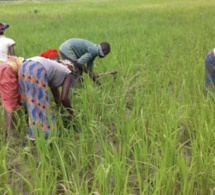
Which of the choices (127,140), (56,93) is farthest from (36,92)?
(127,140)

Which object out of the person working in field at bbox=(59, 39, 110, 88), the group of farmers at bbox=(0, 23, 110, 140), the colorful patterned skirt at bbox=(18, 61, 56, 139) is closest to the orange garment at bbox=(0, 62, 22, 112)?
the group of farmers at bbox=(0, 23, 110, 140)

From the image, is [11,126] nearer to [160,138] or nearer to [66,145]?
[66,145]

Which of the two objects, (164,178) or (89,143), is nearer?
(164,178)

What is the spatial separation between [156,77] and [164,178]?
1748 millimetres

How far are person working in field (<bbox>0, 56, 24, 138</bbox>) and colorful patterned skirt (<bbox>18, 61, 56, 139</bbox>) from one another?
121 millimetres

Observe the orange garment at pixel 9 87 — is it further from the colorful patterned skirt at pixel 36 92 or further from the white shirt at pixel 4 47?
the white shirt at pixel 4 47

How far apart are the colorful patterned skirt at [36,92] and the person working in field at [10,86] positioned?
121 mm

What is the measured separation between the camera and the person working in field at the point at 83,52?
324 centimetres

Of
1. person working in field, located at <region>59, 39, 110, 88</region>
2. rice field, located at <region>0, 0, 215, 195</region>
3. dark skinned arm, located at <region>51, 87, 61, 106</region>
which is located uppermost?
person working in field, located at <region>59, 39, 110, 88</region>

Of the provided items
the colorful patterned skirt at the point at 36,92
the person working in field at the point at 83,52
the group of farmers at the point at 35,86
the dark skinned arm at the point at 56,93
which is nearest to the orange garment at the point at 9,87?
the group of farmers at the point at 35,86

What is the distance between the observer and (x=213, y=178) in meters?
1.56

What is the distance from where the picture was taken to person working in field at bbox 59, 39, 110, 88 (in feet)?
10.6

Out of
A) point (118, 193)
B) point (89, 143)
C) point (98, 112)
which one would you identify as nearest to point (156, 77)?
point (98, 112)

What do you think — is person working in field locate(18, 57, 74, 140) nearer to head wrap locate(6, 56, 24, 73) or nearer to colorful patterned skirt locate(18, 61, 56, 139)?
colorful patterned skirt locate(18, 61, 56, 139)
